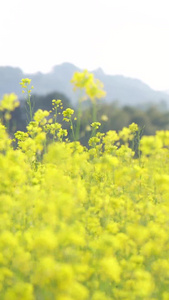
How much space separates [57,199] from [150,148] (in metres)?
1.06

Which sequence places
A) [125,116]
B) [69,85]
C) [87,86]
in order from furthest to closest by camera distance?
[69,85] → [125,116] → [87,86]

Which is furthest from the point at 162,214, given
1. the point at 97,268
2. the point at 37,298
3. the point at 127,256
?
the point at 37,298

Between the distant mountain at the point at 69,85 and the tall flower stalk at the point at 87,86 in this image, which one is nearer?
the tall flower stalk at the point at 87,86

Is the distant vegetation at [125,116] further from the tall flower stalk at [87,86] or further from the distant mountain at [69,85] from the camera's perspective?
the distant mountain at [69,85]

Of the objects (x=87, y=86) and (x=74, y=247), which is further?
(x=87, y=86)

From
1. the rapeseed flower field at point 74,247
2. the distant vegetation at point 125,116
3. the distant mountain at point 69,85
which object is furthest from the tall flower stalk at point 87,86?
the distant mountain at point 69,85

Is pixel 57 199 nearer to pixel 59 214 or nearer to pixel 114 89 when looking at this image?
pixel 59 214

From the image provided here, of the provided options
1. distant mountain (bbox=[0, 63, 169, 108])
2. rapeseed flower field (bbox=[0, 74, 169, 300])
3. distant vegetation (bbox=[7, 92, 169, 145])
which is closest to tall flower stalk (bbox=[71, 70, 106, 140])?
rapeseed flower field (bbox=[0, 74, 169, 300])

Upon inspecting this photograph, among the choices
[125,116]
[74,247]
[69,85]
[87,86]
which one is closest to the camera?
[74,247]

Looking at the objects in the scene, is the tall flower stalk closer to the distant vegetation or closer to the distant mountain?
the distant vegetation

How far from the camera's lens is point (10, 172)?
2.85m

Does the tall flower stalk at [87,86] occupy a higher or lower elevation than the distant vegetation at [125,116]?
lower

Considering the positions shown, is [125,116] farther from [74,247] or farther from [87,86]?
[74,247]

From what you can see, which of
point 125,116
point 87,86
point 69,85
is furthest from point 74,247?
point 69,85
